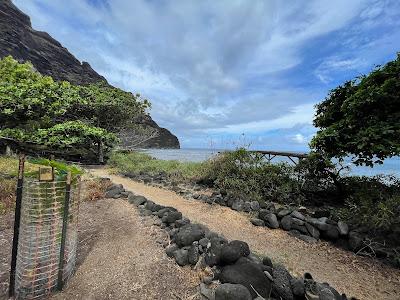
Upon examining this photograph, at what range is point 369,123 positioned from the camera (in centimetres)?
657

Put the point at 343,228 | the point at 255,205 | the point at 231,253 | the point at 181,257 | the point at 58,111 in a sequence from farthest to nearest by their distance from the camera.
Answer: the point at 58,111 < the point at 255,205 < the point at 343,228 < the point at 181,257 < the point at 231,253

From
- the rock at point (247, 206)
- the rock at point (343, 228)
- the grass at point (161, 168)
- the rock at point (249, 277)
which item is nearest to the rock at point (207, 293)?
the rock at point (249, 277)

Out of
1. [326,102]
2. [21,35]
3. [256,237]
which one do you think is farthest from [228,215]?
[21,35]

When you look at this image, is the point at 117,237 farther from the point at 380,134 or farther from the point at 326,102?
the point at 326,102

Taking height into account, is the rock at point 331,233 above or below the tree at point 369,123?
below

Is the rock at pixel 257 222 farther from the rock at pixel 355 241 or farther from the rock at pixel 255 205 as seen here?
the rock at pixel 355 241

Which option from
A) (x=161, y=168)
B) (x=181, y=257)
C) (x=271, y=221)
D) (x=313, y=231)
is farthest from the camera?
(x=161, y=168)

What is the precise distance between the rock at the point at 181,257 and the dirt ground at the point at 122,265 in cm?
8

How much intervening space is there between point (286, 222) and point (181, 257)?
3.06 metres

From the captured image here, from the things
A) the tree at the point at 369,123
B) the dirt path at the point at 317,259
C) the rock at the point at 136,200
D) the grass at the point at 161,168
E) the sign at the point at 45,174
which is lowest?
the dirt path at the point at 317,259

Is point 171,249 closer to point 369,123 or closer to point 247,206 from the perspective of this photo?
point 247,206

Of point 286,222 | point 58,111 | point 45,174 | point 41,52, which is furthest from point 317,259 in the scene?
point 41,52

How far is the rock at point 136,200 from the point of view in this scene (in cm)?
661

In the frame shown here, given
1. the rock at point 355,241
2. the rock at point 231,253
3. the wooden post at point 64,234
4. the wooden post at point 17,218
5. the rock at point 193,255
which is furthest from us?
the rock at point 355,241
